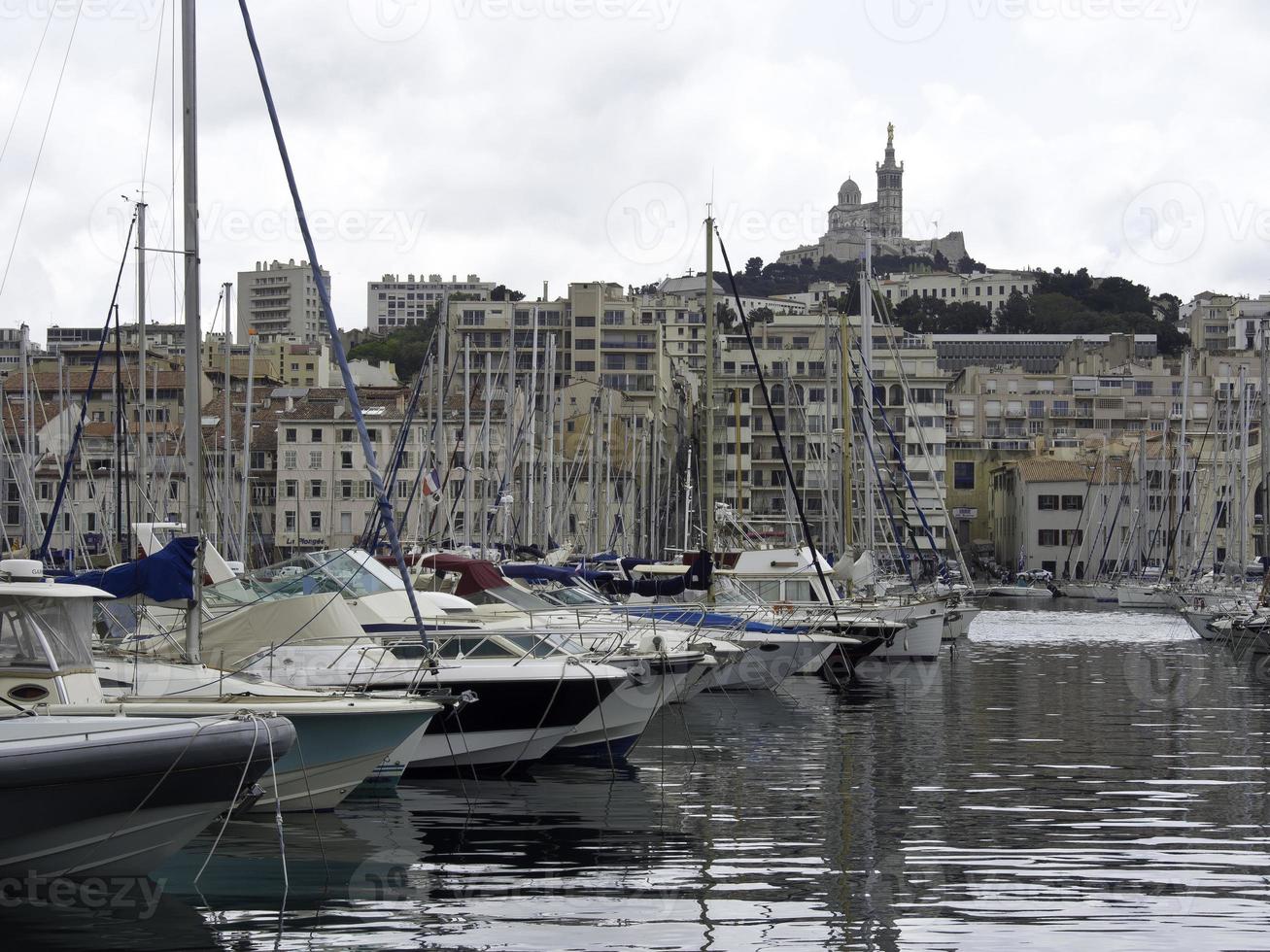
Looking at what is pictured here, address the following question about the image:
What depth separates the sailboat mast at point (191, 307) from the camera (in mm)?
19688

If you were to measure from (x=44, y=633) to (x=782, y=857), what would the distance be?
728 cm

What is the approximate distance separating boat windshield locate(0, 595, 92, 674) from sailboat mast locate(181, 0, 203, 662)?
3.12m

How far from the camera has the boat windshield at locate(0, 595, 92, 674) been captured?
15.9 metres

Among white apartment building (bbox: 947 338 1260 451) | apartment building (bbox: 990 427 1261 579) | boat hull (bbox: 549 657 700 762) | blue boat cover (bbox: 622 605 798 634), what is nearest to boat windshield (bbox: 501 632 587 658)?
boat hull (bbox: 549 657 700 762)

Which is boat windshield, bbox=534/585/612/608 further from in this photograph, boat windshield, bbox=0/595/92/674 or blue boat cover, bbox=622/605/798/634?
boat windshield, bbox=0/595/92/674

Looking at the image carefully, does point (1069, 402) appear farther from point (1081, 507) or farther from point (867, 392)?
point (867, 392)

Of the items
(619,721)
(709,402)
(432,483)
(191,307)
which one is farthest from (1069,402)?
(191,307)

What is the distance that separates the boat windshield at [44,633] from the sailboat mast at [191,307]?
3.12m

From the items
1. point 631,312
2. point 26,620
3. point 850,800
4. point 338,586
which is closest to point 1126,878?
point 850,800

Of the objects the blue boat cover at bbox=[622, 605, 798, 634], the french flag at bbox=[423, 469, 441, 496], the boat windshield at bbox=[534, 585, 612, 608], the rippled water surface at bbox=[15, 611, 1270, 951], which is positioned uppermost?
the french flag at bbox=[423, 469, 441, 496]

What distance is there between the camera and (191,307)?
66.1ft

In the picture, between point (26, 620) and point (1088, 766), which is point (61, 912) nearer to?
point (26, 620)

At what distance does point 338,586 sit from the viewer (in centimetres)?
2470

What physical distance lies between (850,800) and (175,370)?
9140cm
